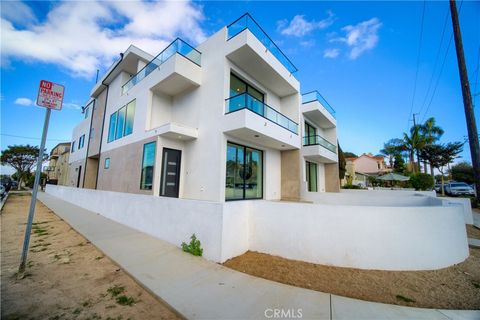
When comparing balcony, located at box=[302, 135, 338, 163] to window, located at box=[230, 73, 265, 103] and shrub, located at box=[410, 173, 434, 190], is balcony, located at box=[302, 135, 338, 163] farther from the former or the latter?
shrub, located at box=[410, 173, 434, 190]

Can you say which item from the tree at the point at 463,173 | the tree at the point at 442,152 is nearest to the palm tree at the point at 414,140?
the tree at the point at 442,152

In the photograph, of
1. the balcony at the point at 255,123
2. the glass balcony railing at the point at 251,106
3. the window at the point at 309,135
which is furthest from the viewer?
the window at the point at 309,135

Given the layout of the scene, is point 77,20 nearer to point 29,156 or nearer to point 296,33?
point 296,33

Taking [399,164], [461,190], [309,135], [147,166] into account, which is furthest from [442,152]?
[147,166]

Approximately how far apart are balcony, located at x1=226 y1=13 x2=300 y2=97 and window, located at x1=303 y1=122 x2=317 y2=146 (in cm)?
366

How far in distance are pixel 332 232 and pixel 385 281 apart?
4.17 ft

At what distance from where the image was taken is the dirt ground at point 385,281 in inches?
125

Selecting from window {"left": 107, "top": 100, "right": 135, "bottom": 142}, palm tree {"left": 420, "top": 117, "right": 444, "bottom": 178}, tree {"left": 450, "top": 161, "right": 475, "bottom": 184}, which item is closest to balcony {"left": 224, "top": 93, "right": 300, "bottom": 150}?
window {"left": 107, "top": 100, "right": 135, "bottom": 142}

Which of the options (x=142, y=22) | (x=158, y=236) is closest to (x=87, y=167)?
(x=142, y=22)

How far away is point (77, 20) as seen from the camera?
7.82 metres

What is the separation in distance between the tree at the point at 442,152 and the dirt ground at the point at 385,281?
3517 centimetres

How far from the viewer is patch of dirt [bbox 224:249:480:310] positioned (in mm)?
Result: 3178

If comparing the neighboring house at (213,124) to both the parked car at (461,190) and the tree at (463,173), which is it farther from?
the tree at (463,173)

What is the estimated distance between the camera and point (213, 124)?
27.0 ft
